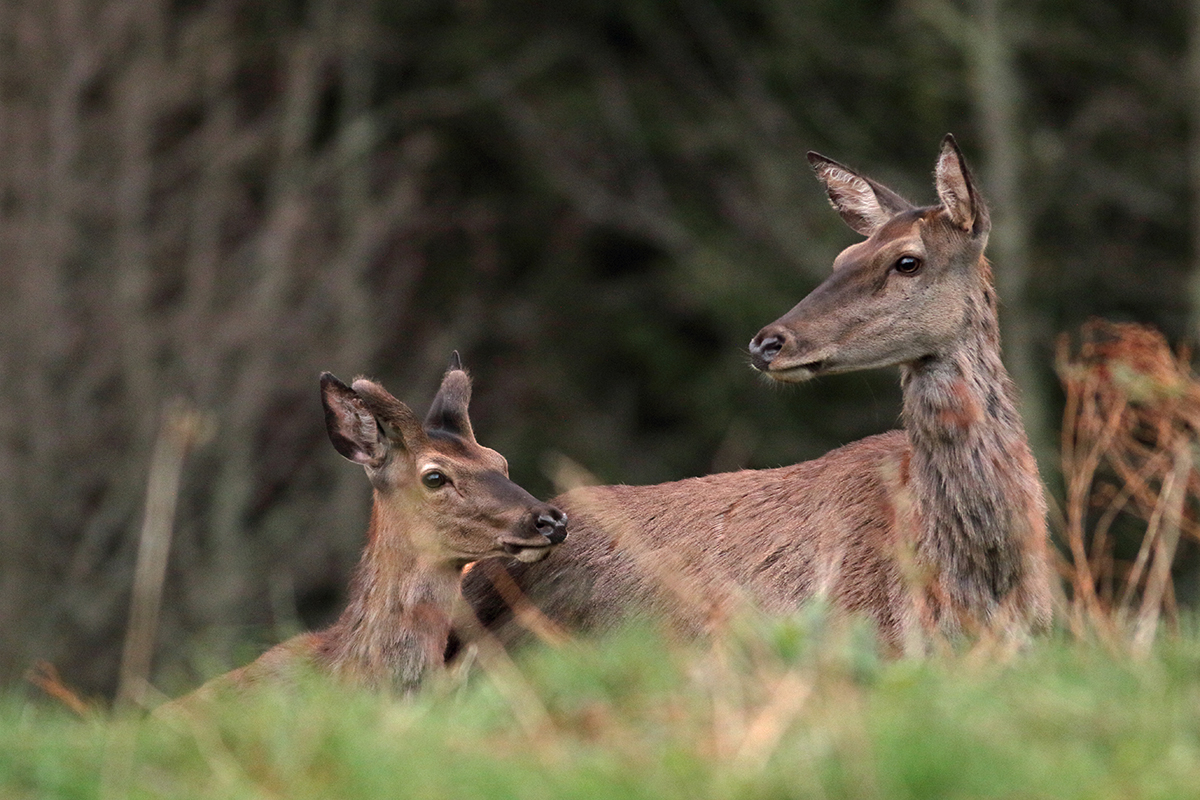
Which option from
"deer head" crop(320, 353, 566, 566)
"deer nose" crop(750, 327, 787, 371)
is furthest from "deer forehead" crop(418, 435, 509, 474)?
"deer nose" crop(750, 327, 787, 371)

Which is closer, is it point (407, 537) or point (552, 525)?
point (552, 525)

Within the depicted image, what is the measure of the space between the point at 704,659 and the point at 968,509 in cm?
214

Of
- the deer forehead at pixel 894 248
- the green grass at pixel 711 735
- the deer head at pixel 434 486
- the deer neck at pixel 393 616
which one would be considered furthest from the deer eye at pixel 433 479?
the green grass at pixel 711 735

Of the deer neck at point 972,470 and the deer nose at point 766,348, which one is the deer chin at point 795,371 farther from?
the deer neck at point 972,470

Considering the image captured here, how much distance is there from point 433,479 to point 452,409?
52 centimetres

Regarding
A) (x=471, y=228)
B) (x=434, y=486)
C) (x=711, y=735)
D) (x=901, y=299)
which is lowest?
(x=711, y=735)

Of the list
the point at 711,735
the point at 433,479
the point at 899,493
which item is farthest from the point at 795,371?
the point at 711,735

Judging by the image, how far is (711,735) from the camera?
4414mm

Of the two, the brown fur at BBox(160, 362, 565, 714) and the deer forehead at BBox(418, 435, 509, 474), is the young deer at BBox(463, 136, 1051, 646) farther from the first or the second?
the deer forehead at BBox(418, 435, 509, 474)

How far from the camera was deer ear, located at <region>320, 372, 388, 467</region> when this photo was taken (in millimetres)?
8109

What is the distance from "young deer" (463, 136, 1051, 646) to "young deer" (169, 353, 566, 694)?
0.46 meters

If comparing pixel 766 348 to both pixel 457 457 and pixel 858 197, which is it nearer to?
pixel 858 197

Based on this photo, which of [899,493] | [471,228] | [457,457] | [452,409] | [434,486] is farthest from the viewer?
[471,228]

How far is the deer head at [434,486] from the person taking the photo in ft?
25.7
